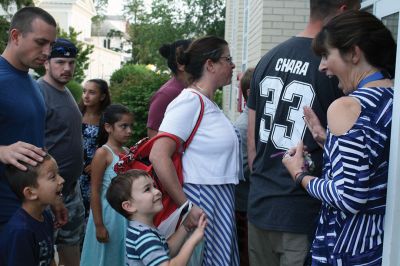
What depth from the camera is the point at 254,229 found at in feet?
10.8

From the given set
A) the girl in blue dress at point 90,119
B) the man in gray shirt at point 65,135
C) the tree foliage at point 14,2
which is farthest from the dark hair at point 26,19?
the tree foliage at point 14,2

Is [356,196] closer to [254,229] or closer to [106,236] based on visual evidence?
[254,229]

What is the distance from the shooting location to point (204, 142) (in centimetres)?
317

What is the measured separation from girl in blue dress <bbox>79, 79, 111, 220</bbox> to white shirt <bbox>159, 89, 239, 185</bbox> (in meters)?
2.49

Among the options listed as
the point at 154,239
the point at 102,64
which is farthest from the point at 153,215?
the point at 102,64

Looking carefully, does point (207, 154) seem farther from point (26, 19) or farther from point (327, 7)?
point (26, 19)

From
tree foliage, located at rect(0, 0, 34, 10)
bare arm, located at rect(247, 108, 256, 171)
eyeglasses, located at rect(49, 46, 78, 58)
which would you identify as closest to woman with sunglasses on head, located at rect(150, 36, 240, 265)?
bare arm, located at rect(247, 108, 256, 171)

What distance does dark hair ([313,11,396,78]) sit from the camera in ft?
7.51

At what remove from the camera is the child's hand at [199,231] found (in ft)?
9.49

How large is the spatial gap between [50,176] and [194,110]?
2.86 ft

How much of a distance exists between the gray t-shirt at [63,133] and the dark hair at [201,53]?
5.31 ft

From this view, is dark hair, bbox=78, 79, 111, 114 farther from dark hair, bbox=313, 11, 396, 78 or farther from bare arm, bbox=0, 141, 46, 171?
dark hair, bbox=313, 11, 396, 78

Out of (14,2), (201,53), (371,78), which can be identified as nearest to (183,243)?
(201,53)

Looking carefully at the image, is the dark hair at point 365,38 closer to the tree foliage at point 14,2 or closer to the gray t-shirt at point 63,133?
the gray t-shirt at point 63,133
